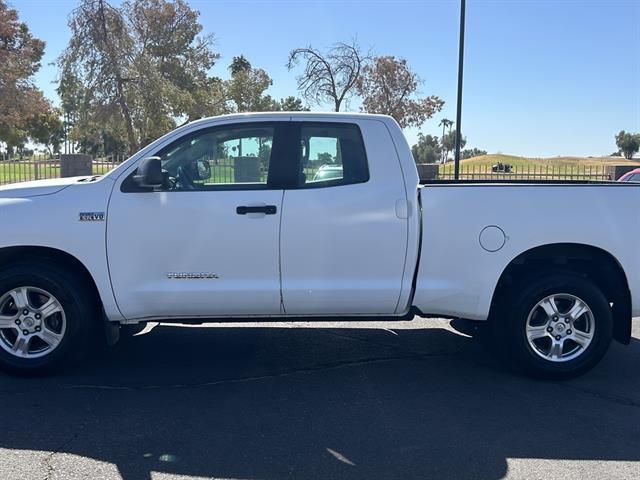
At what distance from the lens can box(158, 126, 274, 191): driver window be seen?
4.91 metres

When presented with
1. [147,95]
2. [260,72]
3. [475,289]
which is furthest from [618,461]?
[260,72]

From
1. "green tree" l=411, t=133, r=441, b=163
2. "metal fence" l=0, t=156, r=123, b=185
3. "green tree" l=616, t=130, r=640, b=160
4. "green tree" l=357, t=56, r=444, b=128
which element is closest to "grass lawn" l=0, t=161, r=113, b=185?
"metal fence" l=0, t=156, r=123, b=185

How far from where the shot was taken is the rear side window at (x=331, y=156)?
4.92 m

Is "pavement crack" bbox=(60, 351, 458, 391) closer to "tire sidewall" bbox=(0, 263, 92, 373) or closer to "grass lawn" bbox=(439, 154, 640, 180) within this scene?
"tire sidewall" bbox=(0, 263, 92, 373)

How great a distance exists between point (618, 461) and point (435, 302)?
5.50 ft

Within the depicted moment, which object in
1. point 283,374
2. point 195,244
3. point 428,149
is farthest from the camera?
point 428,149

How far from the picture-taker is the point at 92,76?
953 inches

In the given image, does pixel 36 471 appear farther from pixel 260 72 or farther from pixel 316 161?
pixel 260 72

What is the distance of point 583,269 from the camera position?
5.21 m

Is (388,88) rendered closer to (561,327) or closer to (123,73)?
(123,73)

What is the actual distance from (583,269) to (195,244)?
3.11 meters

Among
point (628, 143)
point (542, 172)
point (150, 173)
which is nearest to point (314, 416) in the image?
point (150, 173)

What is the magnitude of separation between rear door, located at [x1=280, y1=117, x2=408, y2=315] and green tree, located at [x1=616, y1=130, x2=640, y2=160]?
5933cm

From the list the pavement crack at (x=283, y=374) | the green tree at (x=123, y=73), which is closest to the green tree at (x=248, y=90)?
the green tree at (x=123, y=73)
